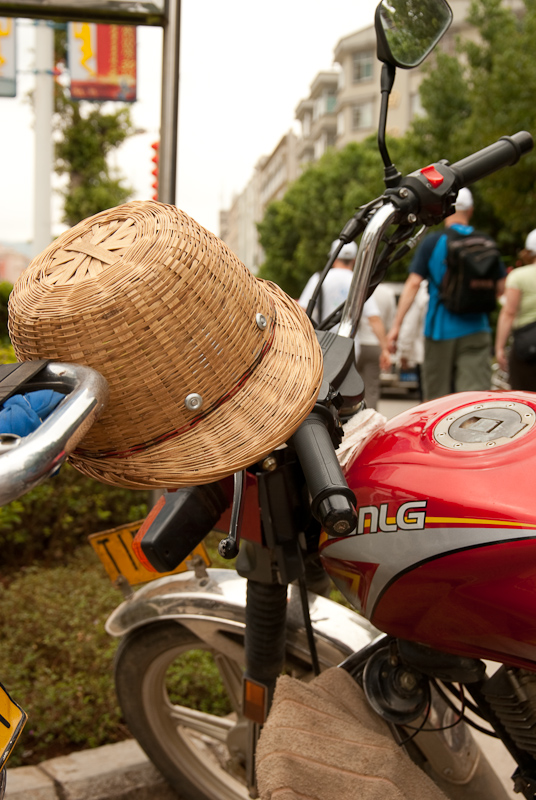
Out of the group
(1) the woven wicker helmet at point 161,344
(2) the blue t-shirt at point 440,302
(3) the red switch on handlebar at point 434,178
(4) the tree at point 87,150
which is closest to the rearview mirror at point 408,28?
(3) the red switch on handlebar at point 434,178

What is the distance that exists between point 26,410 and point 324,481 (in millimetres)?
419

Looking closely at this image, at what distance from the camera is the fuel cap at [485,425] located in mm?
1115

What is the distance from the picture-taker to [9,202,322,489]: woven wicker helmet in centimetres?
98

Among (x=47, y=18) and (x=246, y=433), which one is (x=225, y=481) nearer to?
(x=246, y=433)

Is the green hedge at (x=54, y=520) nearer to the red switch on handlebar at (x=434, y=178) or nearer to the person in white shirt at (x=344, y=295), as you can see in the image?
the person in white shirt at (x=344, y=295)

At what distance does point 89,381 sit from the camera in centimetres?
Result: 90

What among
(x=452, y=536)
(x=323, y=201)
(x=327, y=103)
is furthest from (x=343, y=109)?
(x=452, y=536)

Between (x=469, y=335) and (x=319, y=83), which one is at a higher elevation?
(x=319, y=83)

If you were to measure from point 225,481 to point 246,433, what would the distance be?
222mm

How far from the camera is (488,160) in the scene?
1.44m

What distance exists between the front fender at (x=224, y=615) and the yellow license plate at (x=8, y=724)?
68cm

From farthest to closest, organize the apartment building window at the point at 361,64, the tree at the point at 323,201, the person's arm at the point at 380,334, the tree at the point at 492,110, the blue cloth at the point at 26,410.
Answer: the apartment building window at the point at 361,64 < the tree at the point at 323,201 < the tree at the point at 492,110 < the person's arm at the point at 380,334 < the blue cloth at the point at 26,410

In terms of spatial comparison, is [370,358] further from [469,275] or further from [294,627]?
[294,627]

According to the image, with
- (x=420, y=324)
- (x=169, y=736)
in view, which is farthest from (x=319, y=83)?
(x=169, y=736)
